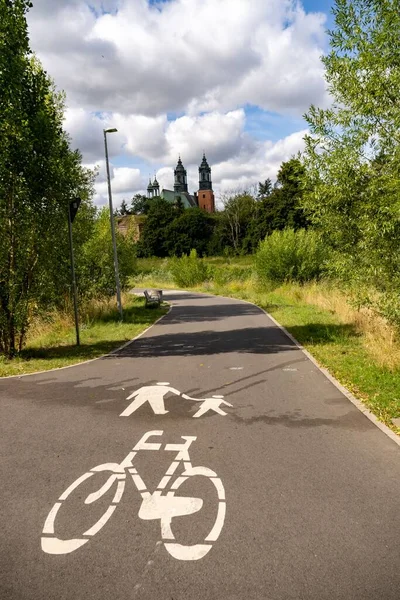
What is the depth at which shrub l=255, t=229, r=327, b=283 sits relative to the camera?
29.0 metres

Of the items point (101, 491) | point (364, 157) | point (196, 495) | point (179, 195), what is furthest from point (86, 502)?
point (179, 195)

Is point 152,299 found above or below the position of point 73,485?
below

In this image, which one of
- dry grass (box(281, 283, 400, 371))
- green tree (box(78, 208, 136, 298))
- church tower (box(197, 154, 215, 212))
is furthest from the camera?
church tower (box(197, 154, 215, 212))

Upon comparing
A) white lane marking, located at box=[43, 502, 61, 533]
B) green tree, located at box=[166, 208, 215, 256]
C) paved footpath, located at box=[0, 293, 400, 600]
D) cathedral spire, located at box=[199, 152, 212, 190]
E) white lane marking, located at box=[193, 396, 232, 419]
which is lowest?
white lane marking, located at box=[193, 396, 232, 419]

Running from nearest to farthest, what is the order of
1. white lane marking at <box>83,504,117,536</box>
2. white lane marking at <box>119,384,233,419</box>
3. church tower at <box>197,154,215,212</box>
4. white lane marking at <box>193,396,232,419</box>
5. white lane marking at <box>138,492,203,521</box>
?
white lane marking at <box>83,504,117,536</box> < white lane marking at <box>138,492,203,521</box> < white lane marking at <box>193,396,232,419</box> < white lane marking at <box>119,384,233,419</box> < church tower at <box>197,154,215,212</box>

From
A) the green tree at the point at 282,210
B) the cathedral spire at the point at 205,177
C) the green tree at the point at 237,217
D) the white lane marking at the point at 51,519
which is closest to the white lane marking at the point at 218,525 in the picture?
the white lane marking at the point at 51,519

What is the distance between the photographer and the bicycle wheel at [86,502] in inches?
133

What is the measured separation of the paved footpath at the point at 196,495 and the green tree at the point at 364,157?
10.6 ft

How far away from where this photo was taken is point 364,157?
9.25m

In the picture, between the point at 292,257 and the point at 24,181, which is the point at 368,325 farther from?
the point at 292,257

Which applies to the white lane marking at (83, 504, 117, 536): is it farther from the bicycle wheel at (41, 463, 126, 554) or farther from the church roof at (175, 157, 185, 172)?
the church roof at (175, 157, 185, 172)

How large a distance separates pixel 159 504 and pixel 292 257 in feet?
87.2

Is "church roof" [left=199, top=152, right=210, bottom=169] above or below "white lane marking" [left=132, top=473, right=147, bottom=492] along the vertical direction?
above

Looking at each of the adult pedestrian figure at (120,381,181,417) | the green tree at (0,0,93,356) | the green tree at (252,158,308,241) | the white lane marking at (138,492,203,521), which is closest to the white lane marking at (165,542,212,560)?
the white lane marking at (138,492,203,521)
